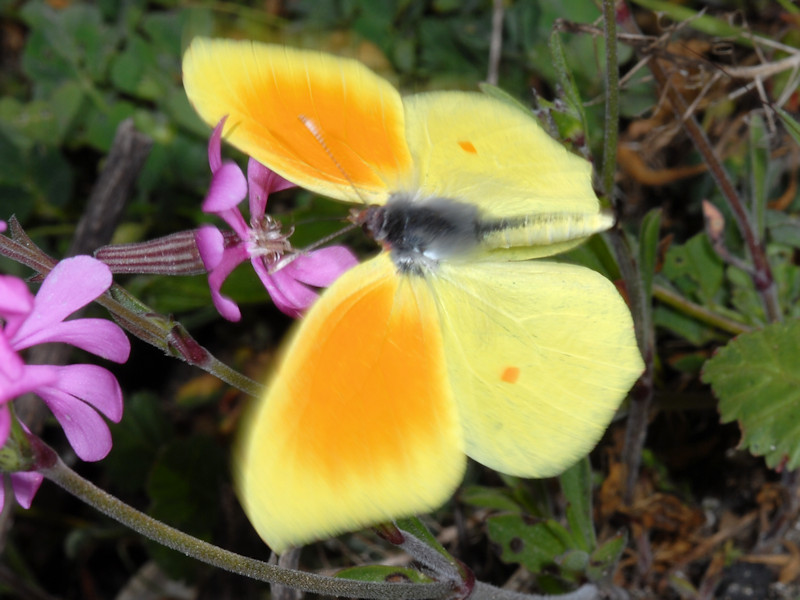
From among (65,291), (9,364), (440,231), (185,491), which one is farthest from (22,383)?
(185,491)

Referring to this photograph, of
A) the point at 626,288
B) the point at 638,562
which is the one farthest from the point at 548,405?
the point at 638,562

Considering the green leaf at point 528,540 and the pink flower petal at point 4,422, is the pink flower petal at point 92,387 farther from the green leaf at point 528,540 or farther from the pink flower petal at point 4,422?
the green leaf at point 528,540

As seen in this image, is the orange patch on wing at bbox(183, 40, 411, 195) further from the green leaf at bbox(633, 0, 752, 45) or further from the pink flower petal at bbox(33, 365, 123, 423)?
the green leaf at bbox(633, 0, 752, 45)

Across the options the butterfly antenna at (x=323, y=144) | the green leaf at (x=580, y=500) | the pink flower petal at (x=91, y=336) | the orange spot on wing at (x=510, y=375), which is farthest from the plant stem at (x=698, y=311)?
the pink flower petal at (x=91, y=336)

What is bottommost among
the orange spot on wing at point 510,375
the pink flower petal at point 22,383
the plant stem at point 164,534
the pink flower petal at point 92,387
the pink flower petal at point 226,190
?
the plant stem at point 164,534

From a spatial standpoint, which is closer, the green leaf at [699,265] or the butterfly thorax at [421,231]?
the butterfly thorax at [421,231]

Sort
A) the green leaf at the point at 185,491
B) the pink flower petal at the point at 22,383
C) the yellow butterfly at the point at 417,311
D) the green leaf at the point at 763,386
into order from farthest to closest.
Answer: the green leaf at the point at 185,491, the green leaf at the point at 763,386, the yellow butterfly at the point at 417,311, the pink flower petal at the point at 22,383

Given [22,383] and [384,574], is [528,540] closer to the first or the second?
[384,574]
